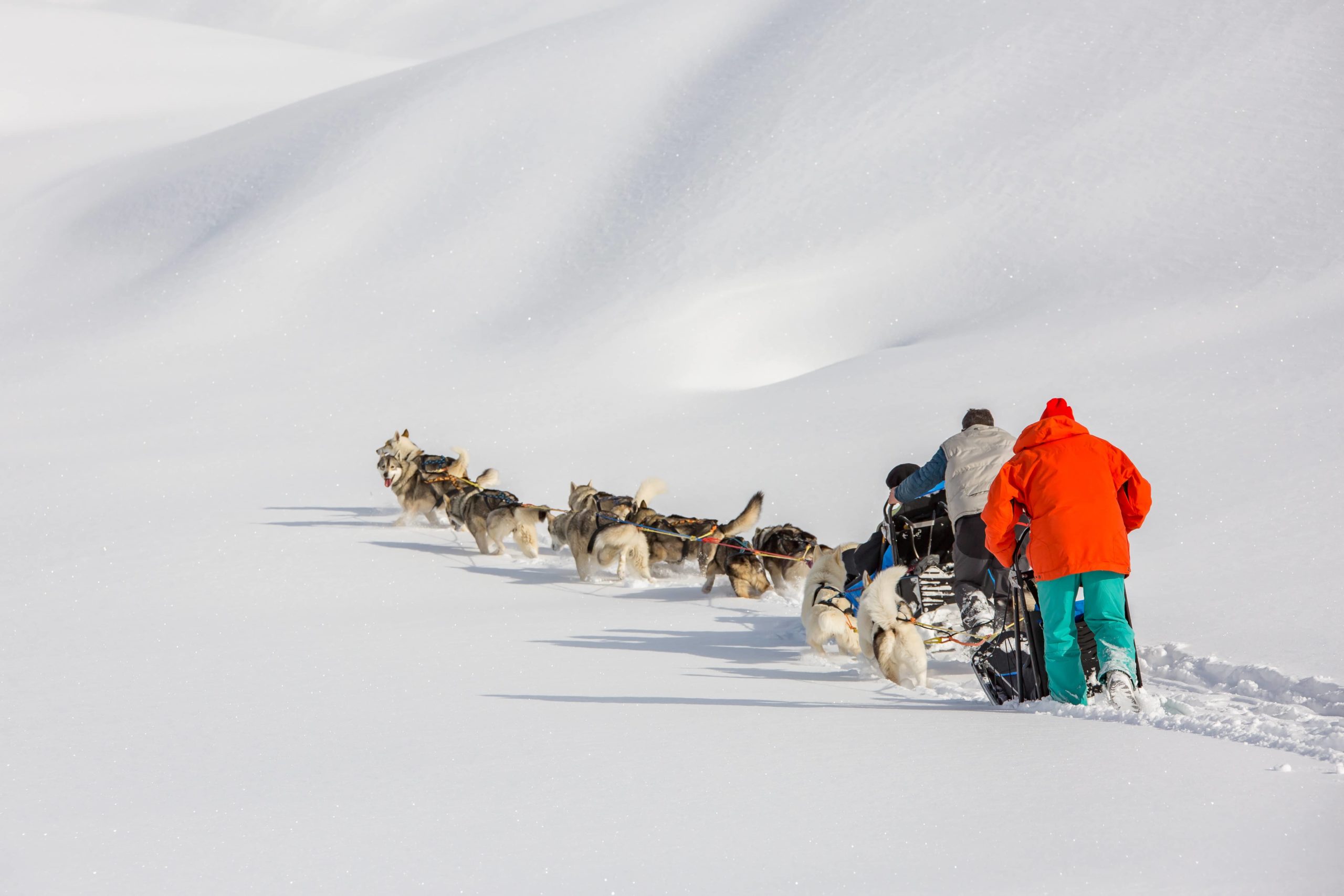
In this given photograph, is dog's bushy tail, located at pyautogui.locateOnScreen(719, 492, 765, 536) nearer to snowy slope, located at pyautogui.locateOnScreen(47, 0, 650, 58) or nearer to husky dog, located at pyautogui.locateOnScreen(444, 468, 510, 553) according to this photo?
husky dog, located at pyautogui.locateOnScreen(444, 468, 510, 553)

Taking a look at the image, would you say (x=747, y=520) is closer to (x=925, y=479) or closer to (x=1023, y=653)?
(x=925, y=479)

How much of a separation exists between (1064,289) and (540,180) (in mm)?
10862

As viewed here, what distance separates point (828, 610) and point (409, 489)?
4.98m

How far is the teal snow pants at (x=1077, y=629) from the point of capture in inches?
142

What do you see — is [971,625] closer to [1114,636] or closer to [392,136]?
[1114,636]

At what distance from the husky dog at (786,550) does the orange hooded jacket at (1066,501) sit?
243 centimetres

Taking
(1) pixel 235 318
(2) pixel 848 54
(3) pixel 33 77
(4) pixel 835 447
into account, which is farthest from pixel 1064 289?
(3) pixel 33 77

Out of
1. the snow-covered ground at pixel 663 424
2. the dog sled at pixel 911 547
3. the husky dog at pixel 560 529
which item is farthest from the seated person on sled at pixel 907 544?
the husky dog at pixel 560 529

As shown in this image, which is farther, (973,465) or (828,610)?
(828,610)

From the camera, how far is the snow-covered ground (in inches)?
107

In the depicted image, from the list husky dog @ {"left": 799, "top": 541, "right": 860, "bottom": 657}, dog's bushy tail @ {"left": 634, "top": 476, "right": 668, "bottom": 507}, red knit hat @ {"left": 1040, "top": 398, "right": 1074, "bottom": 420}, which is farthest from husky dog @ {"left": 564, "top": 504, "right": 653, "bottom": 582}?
red knit hat @ {"left": 1040, "top": 398, "right": 1074, "bottom": 420}

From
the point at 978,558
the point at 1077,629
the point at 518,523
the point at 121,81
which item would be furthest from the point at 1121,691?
the point at 121,81

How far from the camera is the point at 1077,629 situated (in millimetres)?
3822

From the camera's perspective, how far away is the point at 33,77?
38.9 meters
